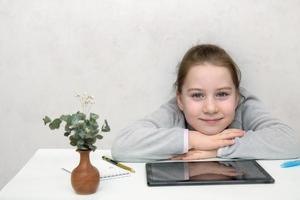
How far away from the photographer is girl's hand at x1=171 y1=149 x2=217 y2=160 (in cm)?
105

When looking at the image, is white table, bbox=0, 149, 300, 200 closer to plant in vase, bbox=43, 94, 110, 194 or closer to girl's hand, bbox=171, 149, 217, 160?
plant in vase, bbox=43, 94, 110, 194

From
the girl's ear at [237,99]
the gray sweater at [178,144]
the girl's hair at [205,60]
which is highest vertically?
the girl's hair at [205,60]

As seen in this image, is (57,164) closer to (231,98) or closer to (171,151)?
(171,151)

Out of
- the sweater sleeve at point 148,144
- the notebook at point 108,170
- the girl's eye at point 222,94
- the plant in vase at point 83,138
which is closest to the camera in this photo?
the plant in vase at point 83,138

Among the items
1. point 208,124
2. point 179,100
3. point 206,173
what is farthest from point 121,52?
point 206,173

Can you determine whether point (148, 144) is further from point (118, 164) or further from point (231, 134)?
point (231, 134)

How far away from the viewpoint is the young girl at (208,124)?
103cm

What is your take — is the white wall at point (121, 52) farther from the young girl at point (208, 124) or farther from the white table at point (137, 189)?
the white table at point (137, 189)

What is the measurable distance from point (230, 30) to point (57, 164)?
602 millimetres

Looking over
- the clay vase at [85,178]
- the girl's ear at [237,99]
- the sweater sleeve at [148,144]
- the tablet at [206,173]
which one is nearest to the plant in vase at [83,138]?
the clay vase at [85,178]

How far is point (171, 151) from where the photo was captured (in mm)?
1026

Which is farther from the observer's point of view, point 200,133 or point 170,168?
point 200,133

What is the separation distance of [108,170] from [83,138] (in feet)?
0.66

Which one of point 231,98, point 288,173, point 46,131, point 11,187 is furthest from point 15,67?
point 288,173
